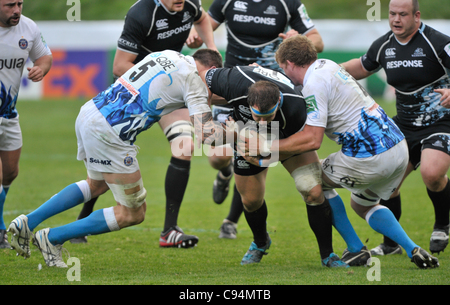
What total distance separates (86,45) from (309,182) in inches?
655

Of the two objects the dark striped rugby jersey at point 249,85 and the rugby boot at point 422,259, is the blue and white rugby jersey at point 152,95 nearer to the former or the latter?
the dark striped rugby jersey at point 249,85

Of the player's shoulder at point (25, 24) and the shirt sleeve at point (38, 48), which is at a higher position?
the player's shoulder at point (25, 24)

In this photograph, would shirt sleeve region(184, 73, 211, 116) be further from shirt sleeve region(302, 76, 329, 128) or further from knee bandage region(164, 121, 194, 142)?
knee bandage region(164, 121, 194, 142)

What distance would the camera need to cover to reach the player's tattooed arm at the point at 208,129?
13.8 ft

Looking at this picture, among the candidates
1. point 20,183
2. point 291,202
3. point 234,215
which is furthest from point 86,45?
point 234,215

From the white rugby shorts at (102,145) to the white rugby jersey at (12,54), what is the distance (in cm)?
111

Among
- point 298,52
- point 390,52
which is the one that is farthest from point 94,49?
point 298,52

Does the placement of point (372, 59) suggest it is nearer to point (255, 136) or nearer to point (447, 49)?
point (447, 49)

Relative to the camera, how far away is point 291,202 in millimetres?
8258

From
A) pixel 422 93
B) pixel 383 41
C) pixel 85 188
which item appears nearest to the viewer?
pixel 85 188

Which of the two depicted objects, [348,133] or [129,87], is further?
[348,133]

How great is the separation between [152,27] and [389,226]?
3.22 m

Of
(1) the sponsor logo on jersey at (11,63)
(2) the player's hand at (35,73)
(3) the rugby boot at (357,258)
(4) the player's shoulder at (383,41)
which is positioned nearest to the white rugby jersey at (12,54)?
(1) the sponsor logo on jersey at (11,63)

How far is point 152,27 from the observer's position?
5766mm
